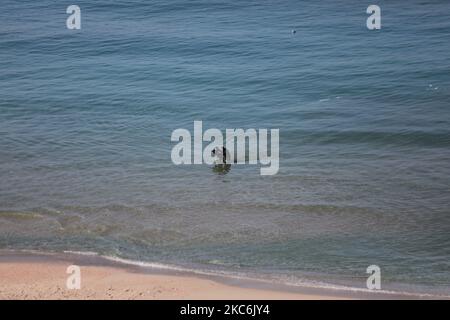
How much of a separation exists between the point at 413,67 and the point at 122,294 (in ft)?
70.5

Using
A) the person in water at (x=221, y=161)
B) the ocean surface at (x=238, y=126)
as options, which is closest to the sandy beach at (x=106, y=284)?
the ocean surface at (x=238, y=126)

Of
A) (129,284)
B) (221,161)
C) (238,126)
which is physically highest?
(238,126)

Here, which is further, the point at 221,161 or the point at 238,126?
the point at 238,126

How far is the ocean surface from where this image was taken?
16.0 m

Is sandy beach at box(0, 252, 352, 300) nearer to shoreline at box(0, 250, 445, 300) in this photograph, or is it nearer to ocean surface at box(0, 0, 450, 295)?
shoreline at box(0, 250, 445, 300)

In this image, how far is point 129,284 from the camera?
13.9 metres

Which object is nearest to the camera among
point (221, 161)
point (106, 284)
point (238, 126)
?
point (106, 284)

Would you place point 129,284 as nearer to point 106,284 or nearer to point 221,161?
point 106,284

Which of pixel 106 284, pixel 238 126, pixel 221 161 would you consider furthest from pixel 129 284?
pixel 238 126

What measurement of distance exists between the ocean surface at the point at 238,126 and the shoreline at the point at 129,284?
460 mm

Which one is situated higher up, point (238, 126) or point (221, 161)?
point (238, 126)

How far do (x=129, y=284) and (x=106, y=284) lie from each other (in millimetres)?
441

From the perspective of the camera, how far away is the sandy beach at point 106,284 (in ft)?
43.7
